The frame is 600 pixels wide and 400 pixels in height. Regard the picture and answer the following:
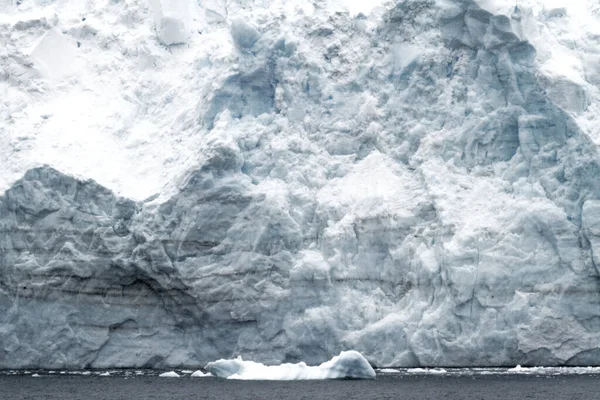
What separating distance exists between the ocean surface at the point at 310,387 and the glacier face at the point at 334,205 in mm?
758

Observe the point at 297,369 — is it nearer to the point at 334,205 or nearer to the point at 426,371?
the point at 426,371

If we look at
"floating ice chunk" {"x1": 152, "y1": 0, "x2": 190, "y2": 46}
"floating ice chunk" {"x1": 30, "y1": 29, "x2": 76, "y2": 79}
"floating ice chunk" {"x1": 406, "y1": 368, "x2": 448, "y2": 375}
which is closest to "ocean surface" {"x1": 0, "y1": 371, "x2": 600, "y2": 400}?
"floating ice chunk" {"x1": 406, "y1": 368, "x2": 448, "y2": 375}

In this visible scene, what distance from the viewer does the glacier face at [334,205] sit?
2234cm

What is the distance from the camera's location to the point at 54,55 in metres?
26.1

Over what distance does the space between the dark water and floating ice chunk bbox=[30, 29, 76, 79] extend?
6.71m

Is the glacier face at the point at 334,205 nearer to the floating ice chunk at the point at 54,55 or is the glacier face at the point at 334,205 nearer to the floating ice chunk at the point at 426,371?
the floating ice chunk at the point at 426,371

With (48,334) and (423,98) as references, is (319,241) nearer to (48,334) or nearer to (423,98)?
(423,98)

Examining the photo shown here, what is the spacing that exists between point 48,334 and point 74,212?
229 cm

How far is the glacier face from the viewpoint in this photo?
73.3 ft

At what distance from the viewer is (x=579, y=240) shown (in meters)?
22.4

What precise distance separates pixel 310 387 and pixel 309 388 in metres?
0.20

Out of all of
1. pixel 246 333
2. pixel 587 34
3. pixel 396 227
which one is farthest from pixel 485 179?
pixel 246 333

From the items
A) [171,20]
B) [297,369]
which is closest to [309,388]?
[297,369]

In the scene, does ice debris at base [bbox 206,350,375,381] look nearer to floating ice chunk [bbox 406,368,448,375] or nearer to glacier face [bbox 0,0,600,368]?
glacier face [bbox 0,0,600,368]
